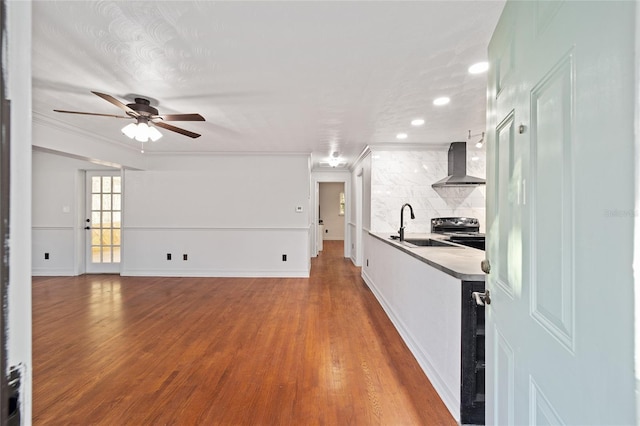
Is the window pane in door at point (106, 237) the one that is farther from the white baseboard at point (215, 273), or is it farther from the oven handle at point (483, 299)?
the oven handle at point (483, 299)

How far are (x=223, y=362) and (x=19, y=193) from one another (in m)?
2.46

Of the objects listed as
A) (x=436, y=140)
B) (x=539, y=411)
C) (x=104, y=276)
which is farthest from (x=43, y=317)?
(x=436, y=140)

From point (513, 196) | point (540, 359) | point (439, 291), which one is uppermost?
point (513, 196)

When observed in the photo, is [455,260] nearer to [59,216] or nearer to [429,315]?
[429,315]

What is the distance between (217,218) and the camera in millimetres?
5609

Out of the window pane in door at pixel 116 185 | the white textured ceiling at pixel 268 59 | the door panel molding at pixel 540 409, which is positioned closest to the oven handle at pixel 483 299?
the door panel molding at pixel 540 409

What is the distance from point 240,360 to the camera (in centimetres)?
249

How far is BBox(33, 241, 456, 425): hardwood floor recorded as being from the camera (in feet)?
6.11

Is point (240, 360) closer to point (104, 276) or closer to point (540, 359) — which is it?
point (540, 359)

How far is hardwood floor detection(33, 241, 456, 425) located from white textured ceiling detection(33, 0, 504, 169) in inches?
87.7

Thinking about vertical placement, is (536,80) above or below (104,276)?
above

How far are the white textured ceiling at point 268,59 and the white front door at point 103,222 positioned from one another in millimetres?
2295

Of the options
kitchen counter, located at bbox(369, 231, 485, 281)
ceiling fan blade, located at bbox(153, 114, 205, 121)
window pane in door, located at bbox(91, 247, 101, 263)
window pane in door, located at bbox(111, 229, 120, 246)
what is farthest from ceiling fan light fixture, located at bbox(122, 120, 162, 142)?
window pane in door, located at bbox(91, 247, 101, 263)

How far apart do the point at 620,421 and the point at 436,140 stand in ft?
14.6
